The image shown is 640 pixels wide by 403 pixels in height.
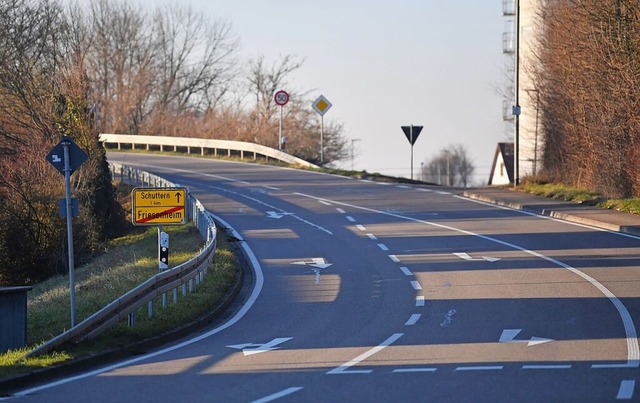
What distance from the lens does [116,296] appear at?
61.3 ft

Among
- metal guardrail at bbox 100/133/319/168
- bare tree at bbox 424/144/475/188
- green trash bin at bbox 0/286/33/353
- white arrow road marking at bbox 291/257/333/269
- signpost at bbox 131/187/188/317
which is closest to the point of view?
green trash bin at bbox 0/286/33/353

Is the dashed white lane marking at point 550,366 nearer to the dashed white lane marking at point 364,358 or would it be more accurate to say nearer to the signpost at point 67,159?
the dashed white lane marking at point 364,358

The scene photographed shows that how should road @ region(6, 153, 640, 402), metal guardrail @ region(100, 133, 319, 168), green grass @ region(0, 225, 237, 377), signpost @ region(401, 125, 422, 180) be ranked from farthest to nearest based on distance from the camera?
1. metal guardrail @ region(100, 133, 319, 168)
2. signpost @ region(401, 125, 422, 180)
3. green grass @ region(0, 225, 237, 377)
4. road @ region(6, 153, 640, 402)

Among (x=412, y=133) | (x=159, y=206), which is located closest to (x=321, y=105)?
(x=412, y=133)

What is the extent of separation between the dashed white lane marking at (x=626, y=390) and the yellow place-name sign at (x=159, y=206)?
9794mm

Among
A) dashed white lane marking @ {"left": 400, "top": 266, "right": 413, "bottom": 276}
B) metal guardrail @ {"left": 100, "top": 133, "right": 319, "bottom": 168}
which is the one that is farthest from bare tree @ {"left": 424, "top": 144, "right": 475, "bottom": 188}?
dashed white lane marking @ {"left": 400, "top": 266, "right": 413, "bottom": 276}

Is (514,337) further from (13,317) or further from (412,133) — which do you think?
(412,133)

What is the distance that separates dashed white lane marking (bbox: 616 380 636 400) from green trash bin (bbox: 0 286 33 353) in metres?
8.30

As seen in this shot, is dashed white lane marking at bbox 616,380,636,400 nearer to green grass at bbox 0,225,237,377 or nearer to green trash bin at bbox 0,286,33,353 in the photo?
green grass at bbox 0,225,237,377

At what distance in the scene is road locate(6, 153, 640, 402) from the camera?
435 inches

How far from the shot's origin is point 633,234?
25.6 meters

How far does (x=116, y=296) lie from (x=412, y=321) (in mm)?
5973

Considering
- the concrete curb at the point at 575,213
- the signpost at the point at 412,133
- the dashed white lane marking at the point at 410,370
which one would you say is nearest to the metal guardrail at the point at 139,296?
the dashed white lane marking at the point at 410,370

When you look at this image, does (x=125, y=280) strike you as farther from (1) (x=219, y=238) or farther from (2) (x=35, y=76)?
(2) (x=35, y=76)
